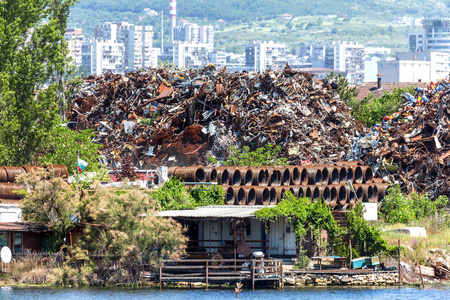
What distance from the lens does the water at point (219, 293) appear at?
32.1m

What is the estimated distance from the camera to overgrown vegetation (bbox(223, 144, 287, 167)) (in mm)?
48688

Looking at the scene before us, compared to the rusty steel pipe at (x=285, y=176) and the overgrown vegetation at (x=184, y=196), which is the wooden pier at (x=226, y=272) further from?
the rusty steel pipe at (x=285, y=176)

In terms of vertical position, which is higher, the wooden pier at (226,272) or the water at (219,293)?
the wooden pier at (226,272)

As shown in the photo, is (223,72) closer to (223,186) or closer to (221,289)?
(223,186)

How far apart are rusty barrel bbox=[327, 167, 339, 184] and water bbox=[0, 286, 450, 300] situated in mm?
9852

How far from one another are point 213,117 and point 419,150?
13.5 metres

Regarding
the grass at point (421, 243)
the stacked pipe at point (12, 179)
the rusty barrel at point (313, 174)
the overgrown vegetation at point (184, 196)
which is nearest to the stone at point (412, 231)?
the grass at point (421, 243)

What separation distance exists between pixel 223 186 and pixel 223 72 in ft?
58.8

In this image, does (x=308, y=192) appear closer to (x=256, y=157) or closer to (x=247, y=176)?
(x=247, y=176)

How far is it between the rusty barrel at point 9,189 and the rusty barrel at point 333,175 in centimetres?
1550

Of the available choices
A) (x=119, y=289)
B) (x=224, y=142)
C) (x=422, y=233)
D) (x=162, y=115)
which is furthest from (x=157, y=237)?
(x=162, y=115)

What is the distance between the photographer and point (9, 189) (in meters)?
39.7

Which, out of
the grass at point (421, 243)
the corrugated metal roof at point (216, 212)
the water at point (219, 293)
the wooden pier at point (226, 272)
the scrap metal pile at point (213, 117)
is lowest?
the water at point (219, 293)

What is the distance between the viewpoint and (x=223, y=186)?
41.9 metres
